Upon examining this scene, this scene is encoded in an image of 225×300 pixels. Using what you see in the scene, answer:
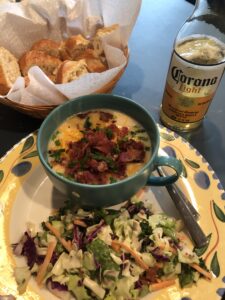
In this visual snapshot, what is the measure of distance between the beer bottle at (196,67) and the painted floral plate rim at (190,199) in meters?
0.10

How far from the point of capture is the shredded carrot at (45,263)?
79cm

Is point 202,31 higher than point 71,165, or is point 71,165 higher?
point 202,31

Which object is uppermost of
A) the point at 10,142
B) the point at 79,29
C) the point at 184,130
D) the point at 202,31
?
Result: the point at 202,31

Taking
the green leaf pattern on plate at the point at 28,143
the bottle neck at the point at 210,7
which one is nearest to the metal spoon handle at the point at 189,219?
the green leaf pattern on plate at the point at 28,143

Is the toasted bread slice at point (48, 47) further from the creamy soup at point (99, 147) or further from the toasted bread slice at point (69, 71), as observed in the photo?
the creamy soup at point (99, 147)

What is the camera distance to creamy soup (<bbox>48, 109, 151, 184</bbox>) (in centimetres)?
86

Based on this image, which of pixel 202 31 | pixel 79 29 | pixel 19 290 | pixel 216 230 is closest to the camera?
pixel 19 290

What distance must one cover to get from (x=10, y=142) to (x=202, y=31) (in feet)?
2.36

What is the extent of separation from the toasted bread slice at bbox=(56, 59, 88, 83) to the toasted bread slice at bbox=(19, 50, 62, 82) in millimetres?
80

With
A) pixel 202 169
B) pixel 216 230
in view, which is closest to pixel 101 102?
pixel 202 169

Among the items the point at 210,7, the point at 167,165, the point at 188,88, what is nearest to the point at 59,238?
the point at 167,165

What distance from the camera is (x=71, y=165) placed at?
0.88 metres

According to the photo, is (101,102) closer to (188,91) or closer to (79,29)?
(188,91)

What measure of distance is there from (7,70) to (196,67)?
63 cm
